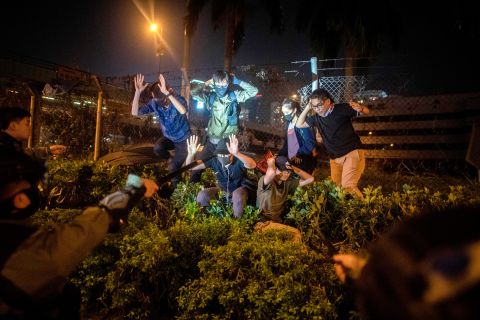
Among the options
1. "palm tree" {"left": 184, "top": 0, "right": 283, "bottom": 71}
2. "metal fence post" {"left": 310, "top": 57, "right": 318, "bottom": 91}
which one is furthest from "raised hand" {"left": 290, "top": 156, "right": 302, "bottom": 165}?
"palm tree" {"left": 184, "top": 0, "right": 283, "bottom": 71}

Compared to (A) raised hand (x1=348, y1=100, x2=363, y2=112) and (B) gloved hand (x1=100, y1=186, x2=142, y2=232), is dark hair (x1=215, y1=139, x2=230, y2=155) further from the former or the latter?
(B) gloved hand (x1=100, y1=186, x2=142, y2=232)

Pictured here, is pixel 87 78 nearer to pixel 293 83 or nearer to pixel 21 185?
pixel 293 83

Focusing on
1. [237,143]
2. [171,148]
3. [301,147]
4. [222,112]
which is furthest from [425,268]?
[171,148]

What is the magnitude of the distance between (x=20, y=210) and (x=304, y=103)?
6.46m

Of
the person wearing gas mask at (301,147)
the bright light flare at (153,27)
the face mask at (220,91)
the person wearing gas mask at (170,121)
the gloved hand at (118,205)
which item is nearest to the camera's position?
the gloved hand at (118,205)

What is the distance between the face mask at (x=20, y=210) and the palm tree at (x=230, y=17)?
500 inches

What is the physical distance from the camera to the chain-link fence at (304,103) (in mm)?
7254

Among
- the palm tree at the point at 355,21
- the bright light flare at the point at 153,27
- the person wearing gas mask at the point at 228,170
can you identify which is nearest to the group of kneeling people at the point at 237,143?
the person wearing gas mask at the point at 228,170

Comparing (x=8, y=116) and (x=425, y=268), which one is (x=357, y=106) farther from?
(x=425, y=268)

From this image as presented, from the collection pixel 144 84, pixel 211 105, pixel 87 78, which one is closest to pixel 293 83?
pixel 211 105

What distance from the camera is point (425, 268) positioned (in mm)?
875

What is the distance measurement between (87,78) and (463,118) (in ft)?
28.9

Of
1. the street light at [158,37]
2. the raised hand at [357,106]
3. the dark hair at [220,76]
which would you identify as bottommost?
the raised hand at [357,106]

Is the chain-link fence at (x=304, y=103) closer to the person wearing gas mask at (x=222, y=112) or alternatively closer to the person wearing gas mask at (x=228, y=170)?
the person wearing gas mask at (x=222, y=112)
